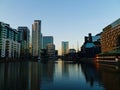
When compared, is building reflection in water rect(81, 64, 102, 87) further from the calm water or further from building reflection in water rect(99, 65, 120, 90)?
building reflection in water rect(99, 65, 120, 90)

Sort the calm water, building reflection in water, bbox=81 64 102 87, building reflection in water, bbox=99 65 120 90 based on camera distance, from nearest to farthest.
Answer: building reflection in water, bbox=99 65 120 90, the calm water, building reflection in water, bbox=81 64 102 87

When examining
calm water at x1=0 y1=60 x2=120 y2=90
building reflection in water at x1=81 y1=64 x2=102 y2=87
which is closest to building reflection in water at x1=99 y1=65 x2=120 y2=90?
calm water at x1=0 y1=60 x2=120 y2=90

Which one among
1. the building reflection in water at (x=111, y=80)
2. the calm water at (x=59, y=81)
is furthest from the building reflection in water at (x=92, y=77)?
the building reflection in water at (x=111, y=80)

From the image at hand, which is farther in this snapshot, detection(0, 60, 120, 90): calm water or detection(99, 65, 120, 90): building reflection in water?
detection(0, 60, 120, 90): calm water

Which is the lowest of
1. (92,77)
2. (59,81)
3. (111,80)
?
(59,81)

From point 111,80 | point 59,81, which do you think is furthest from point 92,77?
point 59,81

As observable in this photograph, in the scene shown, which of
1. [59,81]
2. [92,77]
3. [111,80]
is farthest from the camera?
[92,77]

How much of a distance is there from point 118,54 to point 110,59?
53.7ft

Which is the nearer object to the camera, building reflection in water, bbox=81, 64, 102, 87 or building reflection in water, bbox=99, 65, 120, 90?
building reflection in water, bbox=99, 65, 120, 90

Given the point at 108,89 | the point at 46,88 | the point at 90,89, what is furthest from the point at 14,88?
the point at 108,89

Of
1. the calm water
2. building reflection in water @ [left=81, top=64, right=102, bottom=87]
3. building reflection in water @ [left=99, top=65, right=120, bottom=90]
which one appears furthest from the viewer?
building reflection in water @ [left=81, top=64, right=102, bottom=87]

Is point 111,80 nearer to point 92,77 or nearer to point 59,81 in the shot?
point 92,77

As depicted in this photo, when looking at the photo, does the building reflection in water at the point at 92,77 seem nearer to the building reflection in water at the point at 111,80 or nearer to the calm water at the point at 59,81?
the calm water at the point at 59,81

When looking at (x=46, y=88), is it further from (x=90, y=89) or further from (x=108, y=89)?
(x=108, y=89)
